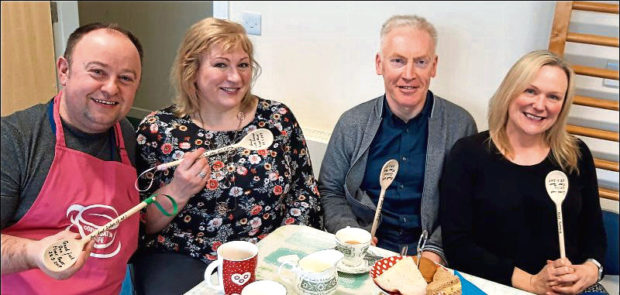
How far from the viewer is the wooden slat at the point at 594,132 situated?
1.67 m

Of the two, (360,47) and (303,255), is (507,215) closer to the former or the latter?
(303,255)

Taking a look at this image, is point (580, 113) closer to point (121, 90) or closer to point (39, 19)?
point (121, 90)

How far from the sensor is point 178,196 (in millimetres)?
1270

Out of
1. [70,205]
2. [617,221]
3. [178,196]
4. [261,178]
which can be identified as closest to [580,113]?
[617,221]

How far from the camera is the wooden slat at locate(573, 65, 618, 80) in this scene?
1612 mm

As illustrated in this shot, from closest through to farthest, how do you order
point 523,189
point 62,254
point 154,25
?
point 62,254
point 523,189
point 154,25

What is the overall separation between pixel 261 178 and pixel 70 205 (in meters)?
0.53

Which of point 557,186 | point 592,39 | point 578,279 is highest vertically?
point 592,39

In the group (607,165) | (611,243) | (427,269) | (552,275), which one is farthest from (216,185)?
(607,165)

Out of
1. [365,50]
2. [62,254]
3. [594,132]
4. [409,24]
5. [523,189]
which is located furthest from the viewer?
[365,50]

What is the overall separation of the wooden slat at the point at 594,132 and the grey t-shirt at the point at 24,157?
156 cm

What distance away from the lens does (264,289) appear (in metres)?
0.91

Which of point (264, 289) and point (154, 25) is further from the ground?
point (154, 25)

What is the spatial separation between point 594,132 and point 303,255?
1.16 meters
